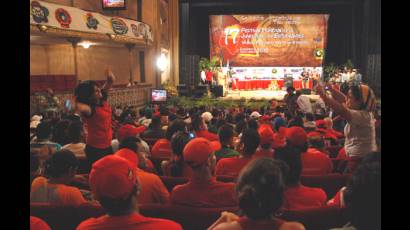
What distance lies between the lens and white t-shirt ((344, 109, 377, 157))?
377 cm

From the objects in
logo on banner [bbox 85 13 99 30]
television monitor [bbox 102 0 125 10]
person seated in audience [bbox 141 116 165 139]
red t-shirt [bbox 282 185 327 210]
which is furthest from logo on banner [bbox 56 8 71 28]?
red t-shirt [bbox 282 185 327 210]

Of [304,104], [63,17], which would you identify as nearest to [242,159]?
[304,104]

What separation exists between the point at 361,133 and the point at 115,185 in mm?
2637

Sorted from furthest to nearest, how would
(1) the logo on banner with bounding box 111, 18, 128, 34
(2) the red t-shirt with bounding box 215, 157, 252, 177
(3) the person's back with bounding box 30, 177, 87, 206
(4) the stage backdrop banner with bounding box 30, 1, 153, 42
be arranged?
(1) the logo on banner with bounding box 111, 18, 128, 34
(4) the stage backdrop banner with bounding box 30, 1, 153, 42
(2) the red t-shirt with bounding box 215, 157, 252, 177
(3) the person's back with bounding box 30, 177, 87, 206

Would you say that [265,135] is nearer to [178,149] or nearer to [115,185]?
[178,149]

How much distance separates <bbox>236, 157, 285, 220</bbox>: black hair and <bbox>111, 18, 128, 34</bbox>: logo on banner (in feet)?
48.8

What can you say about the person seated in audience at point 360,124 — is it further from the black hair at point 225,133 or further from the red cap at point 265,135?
the black hair at point 225,133

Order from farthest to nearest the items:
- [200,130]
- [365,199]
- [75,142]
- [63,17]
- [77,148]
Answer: [63,17]
[200,130]
[75,142]
[77,148]
[365,199]

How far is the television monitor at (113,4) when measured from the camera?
16847 mm

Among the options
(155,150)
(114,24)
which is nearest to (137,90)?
(114,24)

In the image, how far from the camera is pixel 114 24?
1588cm

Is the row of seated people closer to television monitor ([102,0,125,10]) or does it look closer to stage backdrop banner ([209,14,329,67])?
television monitor ([102,0,125,10])

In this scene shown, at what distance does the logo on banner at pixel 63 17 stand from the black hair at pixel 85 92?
955cm

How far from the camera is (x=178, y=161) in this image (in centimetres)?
385
